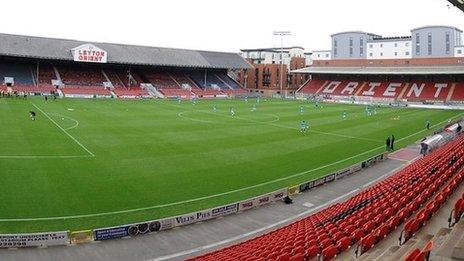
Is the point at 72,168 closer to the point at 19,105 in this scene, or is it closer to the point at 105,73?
the point at 19,105

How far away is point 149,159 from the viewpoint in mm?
A: 27234

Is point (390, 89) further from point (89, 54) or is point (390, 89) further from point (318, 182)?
point (318, 182)

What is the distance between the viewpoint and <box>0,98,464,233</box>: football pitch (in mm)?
18750

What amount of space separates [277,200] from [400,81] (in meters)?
73.3

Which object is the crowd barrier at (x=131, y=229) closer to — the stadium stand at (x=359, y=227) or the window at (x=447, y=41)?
the stadium stand at (x=359, y=227)

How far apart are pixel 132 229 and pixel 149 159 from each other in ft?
37.0

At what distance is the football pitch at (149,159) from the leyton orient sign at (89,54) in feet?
83.0

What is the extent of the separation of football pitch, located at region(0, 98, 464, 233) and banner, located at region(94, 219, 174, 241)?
4.14ft

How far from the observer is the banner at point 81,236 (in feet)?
50.2

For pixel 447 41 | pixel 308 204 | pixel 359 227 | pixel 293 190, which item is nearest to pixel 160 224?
pixel 308 204

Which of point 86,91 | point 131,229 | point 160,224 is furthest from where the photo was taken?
point 86,91

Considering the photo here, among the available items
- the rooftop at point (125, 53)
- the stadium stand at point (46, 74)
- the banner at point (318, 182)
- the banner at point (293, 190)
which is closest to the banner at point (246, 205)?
the banner at point (293, 190)

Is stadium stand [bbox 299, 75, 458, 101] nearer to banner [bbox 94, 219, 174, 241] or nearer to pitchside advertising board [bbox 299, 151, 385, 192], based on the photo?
pitchside advertising board [bbox 299, 151, 385, 192]

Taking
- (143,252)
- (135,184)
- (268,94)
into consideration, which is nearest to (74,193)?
(135,184)
